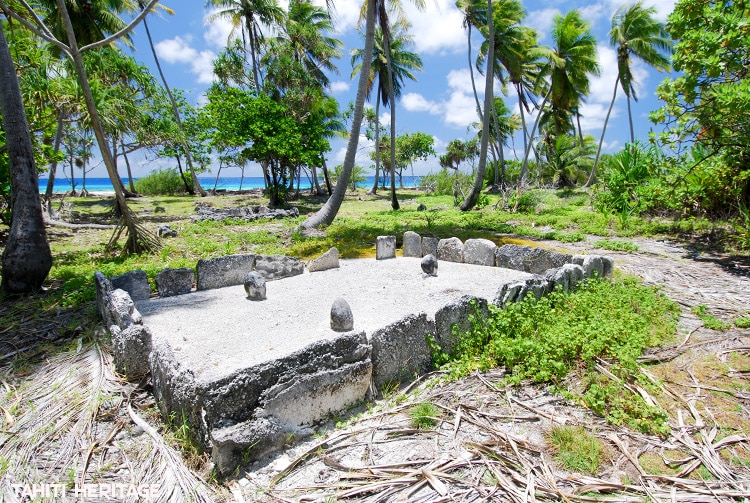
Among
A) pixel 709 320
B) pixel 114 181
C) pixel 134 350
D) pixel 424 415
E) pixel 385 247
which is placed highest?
pixel 114 181

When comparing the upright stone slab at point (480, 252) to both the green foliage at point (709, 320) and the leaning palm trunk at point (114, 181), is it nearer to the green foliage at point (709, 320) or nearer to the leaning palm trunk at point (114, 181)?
the green foliage at point (709, 320)

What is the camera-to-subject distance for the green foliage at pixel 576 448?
2.53 metres

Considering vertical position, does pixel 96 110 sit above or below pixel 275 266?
above

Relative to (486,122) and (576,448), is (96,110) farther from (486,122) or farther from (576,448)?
(486,122)

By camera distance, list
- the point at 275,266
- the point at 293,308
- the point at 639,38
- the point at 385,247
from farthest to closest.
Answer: the point at 639,38 < the point at 385,247 < the point at 275,266 < the point at 293,308

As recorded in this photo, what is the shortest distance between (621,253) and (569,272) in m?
3.27

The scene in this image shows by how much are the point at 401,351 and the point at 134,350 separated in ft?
7.44

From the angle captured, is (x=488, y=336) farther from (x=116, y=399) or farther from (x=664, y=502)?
(x=116, y=399)

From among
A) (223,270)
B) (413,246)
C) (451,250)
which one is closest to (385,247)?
(413,246)

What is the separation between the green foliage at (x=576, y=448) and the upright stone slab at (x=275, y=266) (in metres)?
4.36

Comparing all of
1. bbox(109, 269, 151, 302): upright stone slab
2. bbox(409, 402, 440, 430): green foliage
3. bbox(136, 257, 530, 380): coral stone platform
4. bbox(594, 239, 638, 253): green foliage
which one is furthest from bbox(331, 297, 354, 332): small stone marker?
bbox(594, 239, 638, 253): green foliage

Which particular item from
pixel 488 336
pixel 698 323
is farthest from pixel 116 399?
pixel 698 323

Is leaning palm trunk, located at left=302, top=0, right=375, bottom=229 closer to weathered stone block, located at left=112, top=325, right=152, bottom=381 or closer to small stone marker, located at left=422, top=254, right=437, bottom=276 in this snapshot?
small stone marker, located at left=422, top=254, right=437, bottom=276

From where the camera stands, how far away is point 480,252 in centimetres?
688
